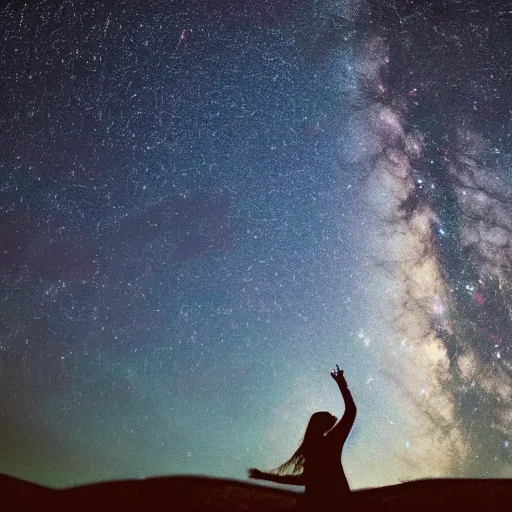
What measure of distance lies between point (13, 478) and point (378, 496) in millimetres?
4385

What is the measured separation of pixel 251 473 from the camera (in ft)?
11.9

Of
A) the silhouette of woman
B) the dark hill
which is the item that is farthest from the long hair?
the dark hill

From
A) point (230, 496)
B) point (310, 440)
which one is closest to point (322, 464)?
point (310, 440)

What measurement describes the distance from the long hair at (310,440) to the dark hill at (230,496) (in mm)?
1142

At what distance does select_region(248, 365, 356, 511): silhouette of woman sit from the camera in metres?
3.09

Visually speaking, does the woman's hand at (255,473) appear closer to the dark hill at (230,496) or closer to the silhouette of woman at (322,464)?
the silhouette of woman at (322,464)

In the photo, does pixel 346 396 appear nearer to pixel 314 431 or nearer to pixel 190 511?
pixel 314 431

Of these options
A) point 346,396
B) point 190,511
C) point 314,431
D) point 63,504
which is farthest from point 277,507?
point 63,504

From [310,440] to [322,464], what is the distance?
255mm

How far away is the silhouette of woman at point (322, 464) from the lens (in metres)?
3.09

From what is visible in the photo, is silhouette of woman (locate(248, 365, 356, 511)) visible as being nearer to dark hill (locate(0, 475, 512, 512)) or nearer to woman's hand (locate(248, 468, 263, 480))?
woman's hand (locate(248, 468, 263, 480))

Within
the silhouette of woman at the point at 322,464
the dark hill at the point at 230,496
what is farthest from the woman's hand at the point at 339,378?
the dark hill at the point at 230,496

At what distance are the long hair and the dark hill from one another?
3.75 feet

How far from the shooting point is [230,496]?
14.8 feet
